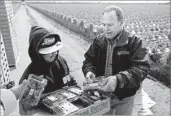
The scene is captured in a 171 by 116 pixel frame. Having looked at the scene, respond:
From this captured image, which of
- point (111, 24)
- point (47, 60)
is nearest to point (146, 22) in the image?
point (111, 24)

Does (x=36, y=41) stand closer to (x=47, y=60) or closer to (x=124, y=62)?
(x=47, y=60)

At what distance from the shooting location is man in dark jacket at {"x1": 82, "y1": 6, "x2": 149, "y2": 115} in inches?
91.1

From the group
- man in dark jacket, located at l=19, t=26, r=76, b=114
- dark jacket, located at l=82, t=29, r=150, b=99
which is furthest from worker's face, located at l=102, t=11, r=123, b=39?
man in dark jacket, located at l=19, t=26, r=76, b=114

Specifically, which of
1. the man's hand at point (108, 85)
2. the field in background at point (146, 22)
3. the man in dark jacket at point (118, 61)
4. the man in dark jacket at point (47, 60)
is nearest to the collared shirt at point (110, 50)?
the man in dark jacket at point (118, 61)

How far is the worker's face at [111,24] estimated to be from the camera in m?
2.31

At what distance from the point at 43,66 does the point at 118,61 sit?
845mm

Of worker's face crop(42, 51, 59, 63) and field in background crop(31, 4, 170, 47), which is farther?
field in background crop(31, 4, 170, 47)

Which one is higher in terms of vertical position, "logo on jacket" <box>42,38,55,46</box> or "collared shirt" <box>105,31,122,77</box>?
"logo on jacket" <box>42,38,55,46</box>

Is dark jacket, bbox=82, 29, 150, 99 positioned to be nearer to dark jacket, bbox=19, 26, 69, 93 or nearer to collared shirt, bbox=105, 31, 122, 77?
collared shirt, bbox=105, 31, 122, 77

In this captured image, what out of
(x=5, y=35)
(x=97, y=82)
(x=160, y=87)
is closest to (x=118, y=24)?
(x=97, y=82)

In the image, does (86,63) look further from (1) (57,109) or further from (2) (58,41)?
(1) (57,109)

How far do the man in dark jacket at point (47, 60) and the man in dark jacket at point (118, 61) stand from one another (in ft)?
0.99

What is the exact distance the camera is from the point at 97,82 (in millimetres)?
2105

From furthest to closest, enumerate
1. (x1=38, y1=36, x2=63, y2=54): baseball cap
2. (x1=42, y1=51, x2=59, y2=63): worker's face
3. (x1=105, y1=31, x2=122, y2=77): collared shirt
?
1. (x1=105, y1=31, x2=122, y2=77): collared shirt
2. (x1=42, y1=51, x2=59, y2=63): worker's face
3. (x1=38, y1=36, x2=63, y2=54): baseball cap
